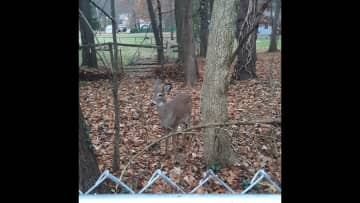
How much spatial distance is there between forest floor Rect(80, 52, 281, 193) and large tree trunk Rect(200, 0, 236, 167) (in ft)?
0.40

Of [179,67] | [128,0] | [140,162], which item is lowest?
[140,162]

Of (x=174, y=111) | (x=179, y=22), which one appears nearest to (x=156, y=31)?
(x=179, y=22)

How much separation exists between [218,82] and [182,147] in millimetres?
750

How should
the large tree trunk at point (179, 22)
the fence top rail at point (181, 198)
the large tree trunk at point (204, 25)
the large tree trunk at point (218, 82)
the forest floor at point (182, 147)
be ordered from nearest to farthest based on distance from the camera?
the fence top rail at point (181, 198), the large tree trunk at point (218, 82), the forest floor at point (182, 147), the large tree trunk at point (179, 22), the large tree trunk at point (204, 25)

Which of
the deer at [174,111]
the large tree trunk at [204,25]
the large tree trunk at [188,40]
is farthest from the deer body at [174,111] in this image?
the large tree trunk at [204,25]

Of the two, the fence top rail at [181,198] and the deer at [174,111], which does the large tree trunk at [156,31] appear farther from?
the fence top rail at [181,198]

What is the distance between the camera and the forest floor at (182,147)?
121 inches

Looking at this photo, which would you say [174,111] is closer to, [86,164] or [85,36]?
[85,36]

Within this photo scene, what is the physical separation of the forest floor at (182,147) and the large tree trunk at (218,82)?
0.12 m

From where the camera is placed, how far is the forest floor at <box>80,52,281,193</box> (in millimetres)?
3086

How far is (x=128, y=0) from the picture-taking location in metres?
4.29
